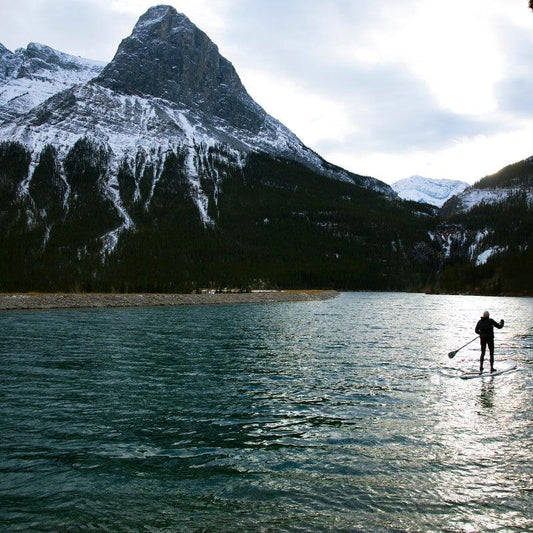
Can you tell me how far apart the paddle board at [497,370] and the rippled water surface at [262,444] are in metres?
0.61

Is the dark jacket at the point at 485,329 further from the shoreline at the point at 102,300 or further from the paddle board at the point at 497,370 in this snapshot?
the shoreline at the point at 102,300

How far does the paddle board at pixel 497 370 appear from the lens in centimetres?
2550

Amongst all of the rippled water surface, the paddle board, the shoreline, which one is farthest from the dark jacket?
the shoreline

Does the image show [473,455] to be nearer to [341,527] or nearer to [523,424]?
[523,424]

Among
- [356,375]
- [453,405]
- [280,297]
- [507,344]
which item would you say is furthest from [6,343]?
[280,297]

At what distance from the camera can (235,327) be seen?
5266 cm

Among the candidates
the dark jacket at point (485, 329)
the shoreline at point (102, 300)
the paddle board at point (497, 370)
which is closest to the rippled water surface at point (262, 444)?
the paddle board at point (497, 370)

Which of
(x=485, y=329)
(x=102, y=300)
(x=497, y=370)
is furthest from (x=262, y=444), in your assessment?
(x=102, y=300)

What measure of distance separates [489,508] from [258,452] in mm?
6286

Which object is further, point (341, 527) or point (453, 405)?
point (453, 405)

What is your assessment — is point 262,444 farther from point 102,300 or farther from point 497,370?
point 102,300

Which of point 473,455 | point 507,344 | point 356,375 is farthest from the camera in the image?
point 507,344

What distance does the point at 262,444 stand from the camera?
48.9ft

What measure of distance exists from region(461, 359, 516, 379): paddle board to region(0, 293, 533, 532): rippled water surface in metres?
0.61
